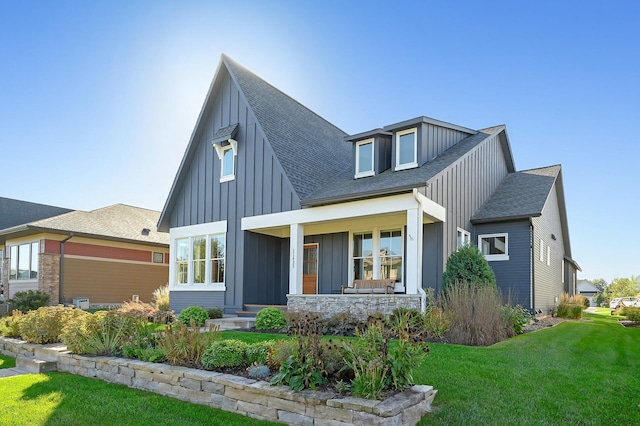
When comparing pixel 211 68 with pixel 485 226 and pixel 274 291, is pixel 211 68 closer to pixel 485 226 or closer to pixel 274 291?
pixel 274 291

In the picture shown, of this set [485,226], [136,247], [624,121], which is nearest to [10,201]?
[136,247]

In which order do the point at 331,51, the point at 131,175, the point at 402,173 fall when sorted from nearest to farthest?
the point at 402,173 → the point at 331,51 → the point at 131,175

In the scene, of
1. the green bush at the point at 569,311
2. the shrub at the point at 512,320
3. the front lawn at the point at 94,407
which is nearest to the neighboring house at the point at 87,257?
the front lawn at the point at 94,407

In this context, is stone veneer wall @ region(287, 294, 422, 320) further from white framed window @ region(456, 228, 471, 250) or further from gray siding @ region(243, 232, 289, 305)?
white framed window @ region(456, 228, 471, 250)

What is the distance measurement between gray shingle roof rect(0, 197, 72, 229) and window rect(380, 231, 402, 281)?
773 inches

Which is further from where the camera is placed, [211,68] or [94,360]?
[211,68]

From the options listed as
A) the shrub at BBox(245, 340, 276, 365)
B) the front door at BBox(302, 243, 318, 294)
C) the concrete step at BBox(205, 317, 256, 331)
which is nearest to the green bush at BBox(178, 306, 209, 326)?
the concrete step at BBox(205, 317, 256, 331)

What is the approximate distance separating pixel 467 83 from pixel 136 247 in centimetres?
1593

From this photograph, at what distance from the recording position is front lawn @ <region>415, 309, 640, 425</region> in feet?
15.4

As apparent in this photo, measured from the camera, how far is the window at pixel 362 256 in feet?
45.6

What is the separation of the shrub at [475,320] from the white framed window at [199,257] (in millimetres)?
7822

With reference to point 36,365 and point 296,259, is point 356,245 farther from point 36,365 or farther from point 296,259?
point 36,365

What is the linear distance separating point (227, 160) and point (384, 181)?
5.53 metres

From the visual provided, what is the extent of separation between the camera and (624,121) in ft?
50.1
